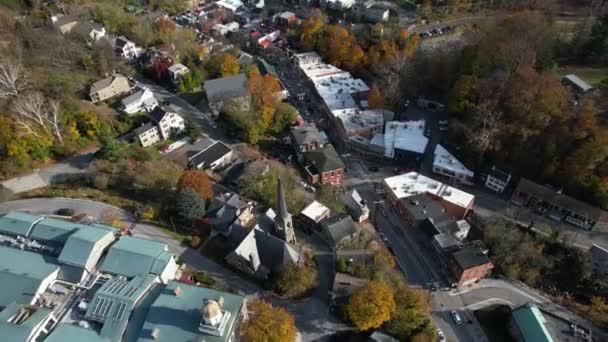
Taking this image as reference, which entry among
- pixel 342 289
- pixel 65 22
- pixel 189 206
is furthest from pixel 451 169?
pixel 65 22

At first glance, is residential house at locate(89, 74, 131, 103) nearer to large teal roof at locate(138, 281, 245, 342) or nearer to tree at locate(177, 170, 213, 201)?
tree at locate(177, 170, 213, 201)

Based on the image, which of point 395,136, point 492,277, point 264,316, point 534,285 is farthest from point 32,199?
point 534,285

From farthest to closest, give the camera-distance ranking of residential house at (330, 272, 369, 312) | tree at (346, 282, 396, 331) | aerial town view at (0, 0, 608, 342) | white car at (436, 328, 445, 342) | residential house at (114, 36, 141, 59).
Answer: residential house at (114, 36, 141, 59) → residential house at (330, 272, 369, 312) → white car at (436, 328, 445, 342) → aerial town view at (0, 0, 608, 342) → tree at (346, 282, 396, 331)

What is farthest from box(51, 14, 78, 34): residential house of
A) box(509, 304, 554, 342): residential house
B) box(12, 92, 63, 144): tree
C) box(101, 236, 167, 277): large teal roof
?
box(509, 304, 554, 342): residential house

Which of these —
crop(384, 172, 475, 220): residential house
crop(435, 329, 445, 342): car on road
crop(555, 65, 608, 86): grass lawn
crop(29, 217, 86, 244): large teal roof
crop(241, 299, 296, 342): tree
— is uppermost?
crop(555, 65, 608, 86): grass lawn

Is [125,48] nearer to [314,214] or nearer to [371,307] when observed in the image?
[314,214]
